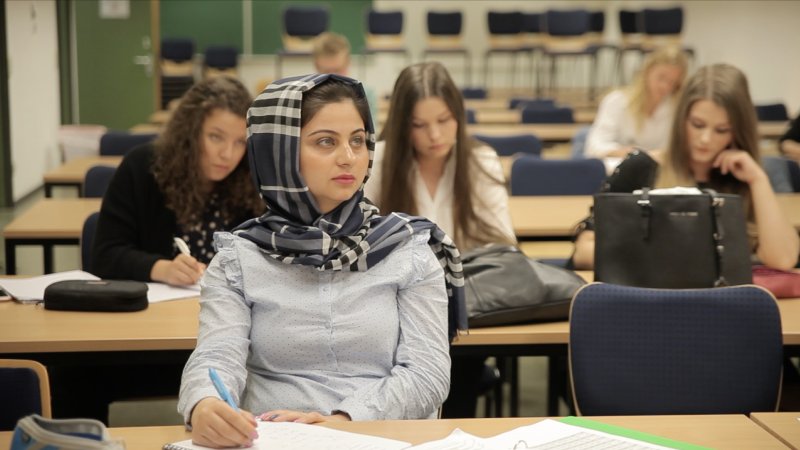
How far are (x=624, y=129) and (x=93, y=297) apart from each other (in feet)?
12.7

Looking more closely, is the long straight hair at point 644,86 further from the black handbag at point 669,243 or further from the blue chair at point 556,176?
the black handbag at point 669,243

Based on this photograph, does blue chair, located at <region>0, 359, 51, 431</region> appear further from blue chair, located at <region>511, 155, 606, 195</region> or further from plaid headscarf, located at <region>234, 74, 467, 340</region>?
blue chair, located at <region>511, 155, 606, 195</region>

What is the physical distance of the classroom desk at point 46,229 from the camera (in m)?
3.87

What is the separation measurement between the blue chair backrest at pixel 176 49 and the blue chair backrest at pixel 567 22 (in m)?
4.83

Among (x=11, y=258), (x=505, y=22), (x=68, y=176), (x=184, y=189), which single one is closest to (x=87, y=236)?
(x=184, y=189)

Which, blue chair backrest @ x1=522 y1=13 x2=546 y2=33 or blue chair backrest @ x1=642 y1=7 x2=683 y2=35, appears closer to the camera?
blue chair backrest @ x1=642 y1=7 x2=683 y2=35

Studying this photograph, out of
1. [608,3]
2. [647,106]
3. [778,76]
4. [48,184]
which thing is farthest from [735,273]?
A: [608,3]

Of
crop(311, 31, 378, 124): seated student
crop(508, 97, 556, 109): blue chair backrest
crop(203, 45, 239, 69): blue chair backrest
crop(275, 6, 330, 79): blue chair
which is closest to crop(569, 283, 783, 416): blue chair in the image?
crop(311, 31, 378, 124): seated student

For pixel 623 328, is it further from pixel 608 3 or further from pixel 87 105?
pixel 608 3

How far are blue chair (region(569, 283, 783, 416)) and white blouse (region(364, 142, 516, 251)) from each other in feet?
3.43

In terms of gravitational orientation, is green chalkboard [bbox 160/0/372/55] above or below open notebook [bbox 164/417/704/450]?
above

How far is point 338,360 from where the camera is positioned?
202 centimetres

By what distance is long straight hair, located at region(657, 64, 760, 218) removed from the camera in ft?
10.9

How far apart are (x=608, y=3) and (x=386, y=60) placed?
3.30 metres
